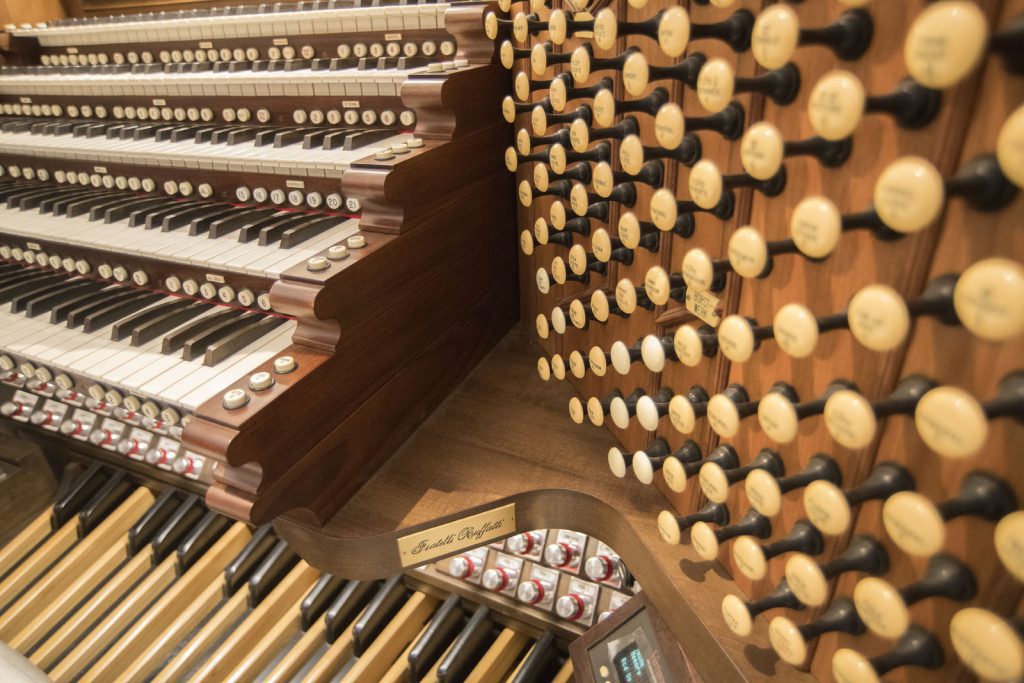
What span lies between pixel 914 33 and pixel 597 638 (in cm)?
109

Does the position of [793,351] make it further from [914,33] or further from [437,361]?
[437,361]

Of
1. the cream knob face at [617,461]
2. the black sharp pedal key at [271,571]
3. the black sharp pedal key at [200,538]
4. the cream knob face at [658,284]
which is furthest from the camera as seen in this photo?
the black sharp pedal key at [200,538]

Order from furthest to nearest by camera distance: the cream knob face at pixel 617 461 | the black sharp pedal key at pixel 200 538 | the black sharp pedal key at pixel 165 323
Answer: the black sharp pedal key at pixel 200 538 → the black sharp pedal key at pixel 165 323 → the cream knob face at pixel 617 461

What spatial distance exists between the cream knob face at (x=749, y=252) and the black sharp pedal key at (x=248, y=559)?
171cm

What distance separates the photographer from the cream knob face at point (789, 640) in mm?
686

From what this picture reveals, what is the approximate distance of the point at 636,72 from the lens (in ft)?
2.43

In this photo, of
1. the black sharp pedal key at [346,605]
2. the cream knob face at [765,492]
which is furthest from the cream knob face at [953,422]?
the black sharp pedal key at [346,605]

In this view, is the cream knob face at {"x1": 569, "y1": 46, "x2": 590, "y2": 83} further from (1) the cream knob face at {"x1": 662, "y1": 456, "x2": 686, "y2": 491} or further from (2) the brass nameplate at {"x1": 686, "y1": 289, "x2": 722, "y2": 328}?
(1) the cream knob face at {"x1": 662, "y1": 456, "x2": 686, "y2": 491}

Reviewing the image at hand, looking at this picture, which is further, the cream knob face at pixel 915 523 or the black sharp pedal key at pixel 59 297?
the black sharp pedal key at pixel 59 297

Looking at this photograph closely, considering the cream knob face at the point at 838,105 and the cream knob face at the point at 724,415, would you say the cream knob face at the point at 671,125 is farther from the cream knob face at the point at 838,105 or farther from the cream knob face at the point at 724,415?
the cream knob face at the point at 724,415

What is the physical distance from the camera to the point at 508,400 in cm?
148

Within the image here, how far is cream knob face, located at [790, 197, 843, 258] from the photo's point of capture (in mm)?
521

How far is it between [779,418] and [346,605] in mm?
1469

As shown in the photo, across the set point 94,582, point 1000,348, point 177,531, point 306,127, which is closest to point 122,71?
point 306,127
